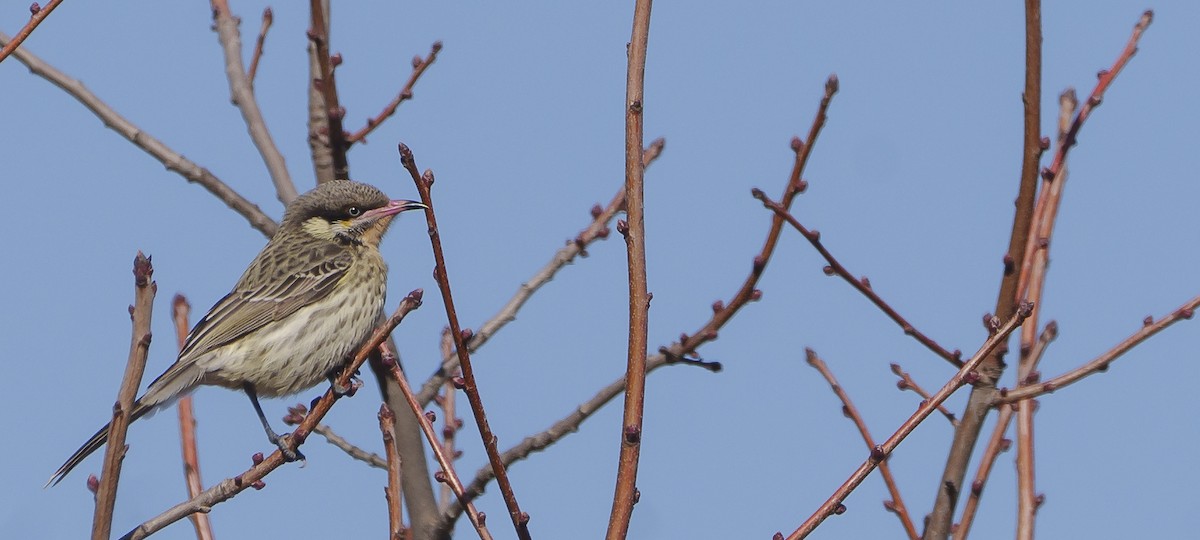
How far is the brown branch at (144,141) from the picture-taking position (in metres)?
6.84

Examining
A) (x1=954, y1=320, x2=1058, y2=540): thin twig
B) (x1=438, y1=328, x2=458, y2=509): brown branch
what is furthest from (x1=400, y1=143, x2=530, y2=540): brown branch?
(x1=438, y1=328, x2=458, y2=509): brown branch

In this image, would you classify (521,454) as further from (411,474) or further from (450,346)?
(450,346)

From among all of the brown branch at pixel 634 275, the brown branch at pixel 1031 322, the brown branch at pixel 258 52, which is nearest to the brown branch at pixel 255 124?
the brown branch at pixel 258 52

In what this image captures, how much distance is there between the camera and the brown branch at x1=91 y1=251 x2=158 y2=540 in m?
3.04

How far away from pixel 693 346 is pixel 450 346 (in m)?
1.76

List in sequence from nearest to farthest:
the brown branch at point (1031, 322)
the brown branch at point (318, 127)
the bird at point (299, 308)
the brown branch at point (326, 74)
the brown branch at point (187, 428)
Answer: the brown branch at point (1031, 322) → the brown branch at point (187, 428) → the brown branch at point (326, 74) → the bird at point (299, 308) → the brown branch at point (318, 127)

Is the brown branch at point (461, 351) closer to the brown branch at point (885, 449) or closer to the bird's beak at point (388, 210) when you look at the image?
the brown branch at point (885, 449)

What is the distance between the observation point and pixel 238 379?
654cm

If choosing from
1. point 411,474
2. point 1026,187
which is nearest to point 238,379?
point 411,474

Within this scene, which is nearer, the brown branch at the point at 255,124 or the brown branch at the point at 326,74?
the brown branch at the point at 326,74

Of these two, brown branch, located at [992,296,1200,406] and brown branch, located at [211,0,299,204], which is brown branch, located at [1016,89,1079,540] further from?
brown branch, located at [211,0,299,204]

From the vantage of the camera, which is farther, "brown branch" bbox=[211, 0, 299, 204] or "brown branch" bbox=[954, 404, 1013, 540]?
"brown branch" bbox=[211, 0, 299, 204]

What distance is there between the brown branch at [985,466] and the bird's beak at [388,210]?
3.22m

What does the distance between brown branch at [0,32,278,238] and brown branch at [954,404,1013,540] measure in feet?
12.6
